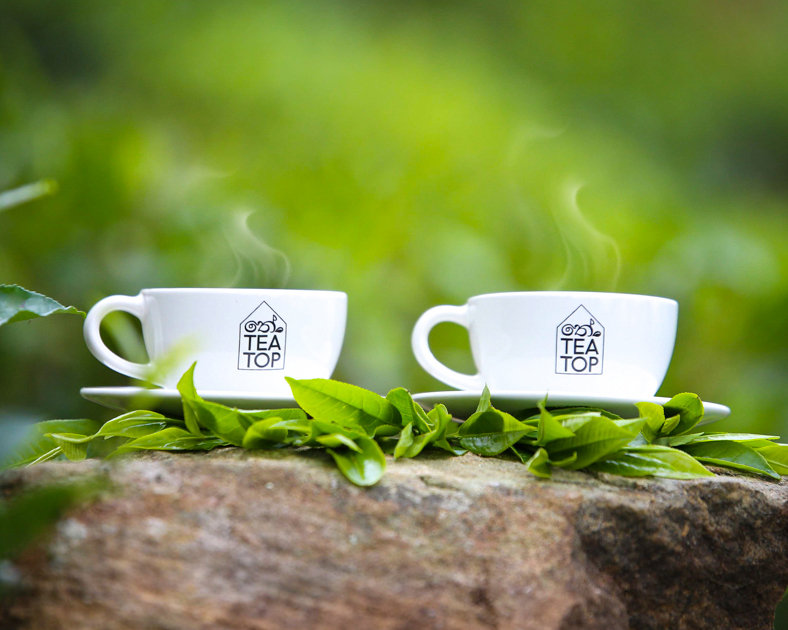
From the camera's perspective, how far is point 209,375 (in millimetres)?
524

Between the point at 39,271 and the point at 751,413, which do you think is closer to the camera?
the point at 39,271

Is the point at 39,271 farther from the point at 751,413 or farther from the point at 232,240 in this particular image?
the point at 751,413

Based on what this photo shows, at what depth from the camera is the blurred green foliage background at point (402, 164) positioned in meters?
0.71

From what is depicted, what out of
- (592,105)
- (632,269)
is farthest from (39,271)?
(592,105)

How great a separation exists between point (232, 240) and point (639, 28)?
3.17 ft

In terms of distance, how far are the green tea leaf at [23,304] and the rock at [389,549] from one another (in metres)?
0.09

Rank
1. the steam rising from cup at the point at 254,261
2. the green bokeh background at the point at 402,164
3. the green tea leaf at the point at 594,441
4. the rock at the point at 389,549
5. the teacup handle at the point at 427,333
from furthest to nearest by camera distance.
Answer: the steam rising from cup at the point at 254,261 → the green bokeh background at the point at 402,164 → the teacup handle at the point at 427,333 → the green tea leaf at the point at 594,441 → the rock at the point at 389,549

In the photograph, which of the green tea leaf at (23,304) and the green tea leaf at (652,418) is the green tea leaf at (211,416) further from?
the green tea leaf at (652,418)

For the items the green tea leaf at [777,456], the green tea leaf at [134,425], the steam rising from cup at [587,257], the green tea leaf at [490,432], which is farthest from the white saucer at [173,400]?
the steam rising from cup at [587,257]

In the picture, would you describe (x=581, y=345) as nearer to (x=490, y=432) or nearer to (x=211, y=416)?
(x=490, y=432)

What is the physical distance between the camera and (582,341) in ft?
1.72

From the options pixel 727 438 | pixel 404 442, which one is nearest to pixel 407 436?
pixel 404 442

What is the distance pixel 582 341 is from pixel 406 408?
0.57 ft

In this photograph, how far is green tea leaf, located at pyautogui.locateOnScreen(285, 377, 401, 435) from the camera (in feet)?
1.32
